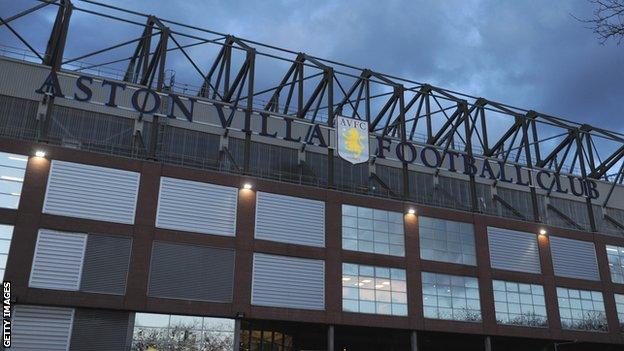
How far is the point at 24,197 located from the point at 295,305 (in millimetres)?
21727

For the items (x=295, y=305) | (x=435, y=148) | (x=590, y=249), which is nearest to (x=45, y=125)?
(x=295, y=305)

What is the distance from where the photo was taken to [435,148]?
217ft

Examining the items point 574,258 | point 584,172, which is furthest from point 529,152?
point 574,258

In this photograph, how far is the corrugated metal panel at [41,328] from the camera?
140ft

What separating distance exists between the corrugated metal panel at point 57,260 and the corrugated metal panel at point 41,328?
5.40 ft

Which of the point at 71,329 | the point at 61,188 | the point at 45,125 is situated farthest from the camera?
the point at 45,125

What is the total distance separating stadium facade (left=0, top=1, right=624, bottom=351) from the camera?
46219mm

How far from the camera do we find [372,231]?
2226 inches

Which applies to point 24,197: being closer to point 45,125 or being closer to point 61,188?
point 61,188

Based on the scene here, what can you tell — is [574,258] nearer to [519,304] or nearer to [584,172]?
[519,304]

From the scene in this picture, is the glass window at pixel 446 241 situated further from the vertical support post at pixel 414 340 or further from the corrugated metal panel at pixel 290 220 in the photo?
the corrugated metal panel at pixel 290 220

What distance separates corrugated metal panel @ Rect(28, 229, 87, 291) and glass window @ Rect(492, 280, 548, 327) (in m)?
36.3

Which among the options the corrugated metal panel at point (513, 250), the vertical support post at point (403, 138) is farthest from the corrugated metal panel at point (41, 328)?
the corrugated metal panel at point (513, 250)

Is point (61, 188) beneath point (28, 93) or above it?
beneath
